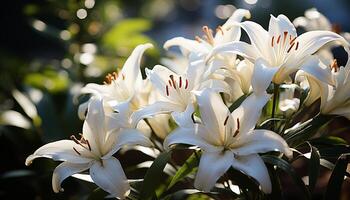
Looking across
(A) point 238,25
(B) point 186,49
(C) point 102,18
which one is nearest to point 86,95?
(B) point 186,49

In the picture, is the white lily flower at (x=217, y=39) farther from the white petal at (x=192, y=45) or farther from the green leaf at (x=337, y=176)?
the green leaf at (x=337, y=176)

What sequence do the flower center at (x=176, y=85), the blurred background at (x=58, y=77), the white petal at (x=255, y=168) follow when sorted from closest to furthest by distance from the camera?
the white petal at (x=255, y=168) < the flower center at (x=176, y=85) < the blurred background at (x=58, y=77)

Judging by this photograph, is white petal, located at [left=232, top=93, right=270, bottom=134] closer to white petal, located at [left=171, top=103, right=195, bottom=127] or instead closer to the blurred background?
white petal, located at [left=171, top=103, right=195, bottom=127]

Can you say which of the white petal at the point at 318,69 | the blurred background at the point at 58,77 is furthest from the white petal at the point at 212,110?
the blurred background at the point at 58,77

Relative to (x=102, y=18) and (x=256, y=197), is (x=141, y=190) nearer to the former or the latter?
(x=256, y=197)

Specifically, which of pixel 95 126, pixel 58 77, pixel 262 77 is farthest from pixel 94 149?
pixel 58 77

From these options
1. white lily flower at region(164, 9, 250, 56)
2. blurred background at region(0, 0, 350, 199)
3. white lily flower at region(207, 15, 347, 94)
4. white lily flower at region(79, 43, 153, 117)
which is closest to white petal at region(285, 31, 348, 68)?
white lily flower at region(207, 15, 347, 94)

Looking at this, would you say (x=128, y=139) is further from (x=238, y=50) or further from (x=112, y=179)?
(x=238, y=50)
